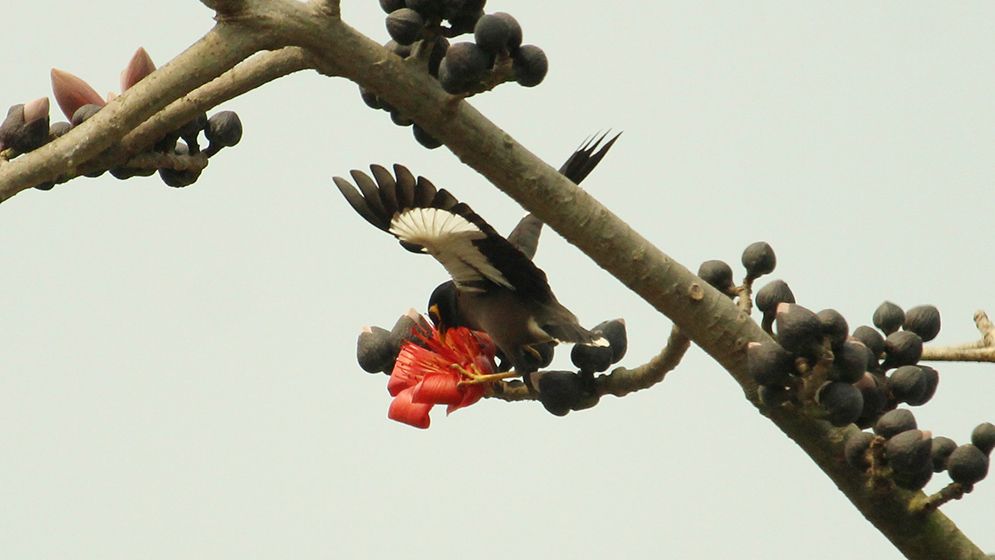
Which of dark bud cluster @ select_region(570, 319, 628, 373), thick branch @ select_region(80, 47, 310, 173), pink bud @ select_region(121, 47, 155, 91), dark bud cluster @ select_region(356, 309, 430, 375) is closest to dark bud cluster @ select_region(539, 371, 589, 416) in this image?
dark bud cluster @ select_region(570, 319, 628, 373)

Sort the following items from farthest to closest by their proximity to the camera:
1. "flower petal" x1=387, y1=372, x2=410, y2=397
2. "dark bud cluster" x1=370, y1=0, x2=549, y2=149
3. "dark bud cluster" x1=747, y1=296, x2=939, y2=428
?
"flower petal" x1=387, y1=372, x2=410, y2=397 < "dark bud cluster" x1=747, y1=296, x2=939, y2=428 < "dark bud cluster" x1=370, y1=0, x2=549, y2=149

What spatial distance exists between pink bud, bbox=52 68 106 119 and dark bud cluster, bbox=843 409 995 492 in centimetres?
167

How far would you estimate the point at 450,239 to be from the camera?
2812 mm

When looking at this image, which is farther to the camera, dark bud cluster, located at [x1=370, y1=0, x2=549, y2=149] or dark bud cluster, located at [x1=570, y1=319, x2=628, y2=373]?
dark bud cluster, located at [x1=570, y1=319, x2=628, y2=373]

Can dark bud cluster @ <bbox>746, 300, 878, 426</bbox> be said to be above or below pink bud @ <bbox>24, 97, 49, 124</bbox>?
above

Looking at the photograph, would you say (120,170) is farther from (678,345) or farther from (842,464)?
(842,464)

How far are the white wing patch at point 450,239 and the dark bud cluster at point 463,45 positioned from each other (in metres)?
0.26

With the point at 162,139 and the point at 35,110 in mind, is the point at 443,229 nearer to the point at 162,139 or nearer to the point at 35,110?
the point at 162,139

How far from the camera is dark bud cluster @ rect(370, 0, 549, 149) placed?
2.35 metres

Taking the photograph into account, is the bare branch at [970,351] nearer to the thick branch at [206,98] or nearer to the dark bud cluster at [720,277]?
the dark bud cluster at [720,277]

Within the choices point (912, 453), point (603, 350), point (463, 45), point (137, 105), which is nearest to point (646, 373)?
point (603, 350)

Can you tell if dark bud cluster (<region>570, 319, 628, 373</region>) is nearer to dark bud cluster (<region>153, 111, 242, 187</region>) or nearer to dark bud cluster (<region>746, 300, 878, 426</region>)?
dark bud cluster (<region>746, 300, 878, 426</region>)

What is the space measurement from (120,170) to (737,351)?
127cm

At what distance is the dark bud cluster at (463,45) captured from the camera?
92.4 inches
